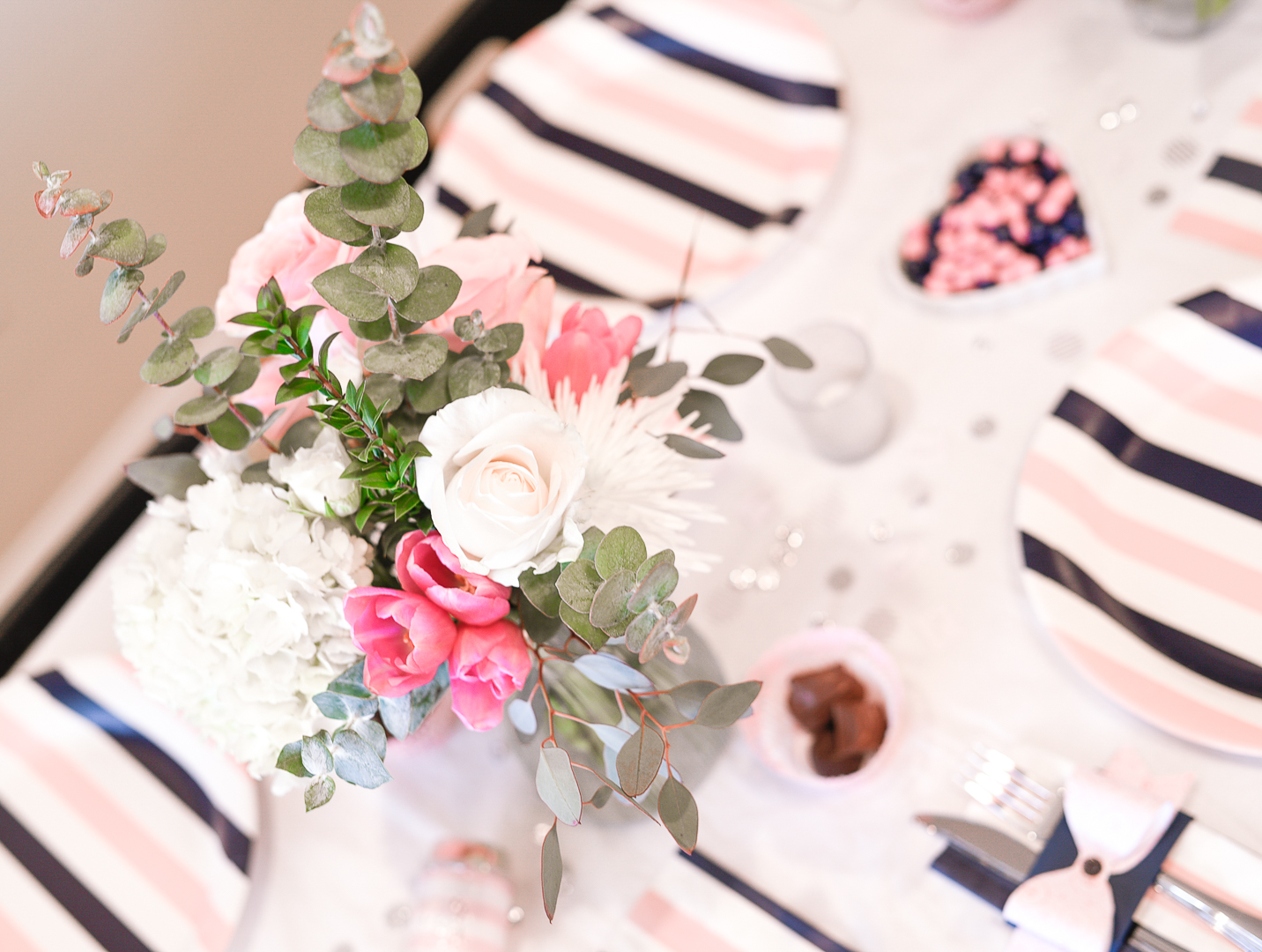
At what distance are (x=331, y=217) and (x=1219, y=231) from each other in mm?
768

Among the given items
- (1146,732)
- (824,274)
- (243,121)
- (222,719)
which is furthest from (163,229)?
(1146,732)

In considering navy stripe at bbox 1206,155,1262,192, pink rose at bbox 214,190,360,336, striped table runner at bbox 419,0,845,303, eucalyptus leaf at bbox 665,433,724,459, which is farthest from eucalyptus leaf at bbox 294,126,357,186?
navy stripe at bbox 1206,155,1262,192

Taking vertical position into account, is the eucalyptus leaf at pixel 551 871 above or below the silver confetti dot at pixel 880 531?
below

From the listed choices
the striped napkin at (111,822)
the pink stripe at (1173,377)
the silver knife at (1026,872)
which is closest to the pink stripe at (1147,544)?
the pink stripe at (1173,377)

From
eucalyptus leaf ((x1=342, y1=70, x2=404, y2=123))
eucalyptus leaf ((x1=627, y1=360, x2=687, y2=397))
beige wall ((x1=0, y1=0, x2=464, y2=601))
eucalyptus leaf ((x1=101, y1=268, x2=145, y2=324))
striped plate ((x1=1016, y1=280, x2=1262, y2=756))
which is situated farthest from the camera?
beige wall ((x1=0, y1=0, x2=464, y2=601))

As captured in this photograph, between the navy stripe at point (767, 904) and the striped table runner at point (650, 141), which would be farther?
the striped table runner at point (650, 141)

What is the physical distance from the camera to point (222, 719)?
55 cm

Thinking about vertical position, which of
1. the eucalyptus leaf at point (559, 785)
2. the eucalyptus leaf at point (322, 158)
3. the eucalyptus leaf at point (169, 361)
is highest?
the eucalyptus leaf at point (322, 158)

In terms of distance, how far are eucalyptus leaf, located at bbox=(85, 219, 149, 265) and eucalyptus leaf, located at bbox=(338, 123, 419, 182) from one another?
0.14 m

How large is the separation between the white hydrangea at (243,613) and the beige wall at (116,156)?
75 cm

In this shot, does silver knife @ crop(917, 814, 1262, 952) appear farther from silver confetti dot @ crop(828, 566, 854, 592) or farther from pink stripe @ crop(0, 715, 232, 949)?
pink stripe @ crop(0, 715, 232, 949)

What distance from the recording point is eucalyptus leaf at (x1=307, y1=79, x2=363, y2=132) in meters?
0.37

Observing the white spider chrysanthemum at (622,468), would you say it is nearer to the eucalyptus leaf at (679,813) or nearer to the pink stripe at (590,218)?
the eucalyptus leaf at (679,813)

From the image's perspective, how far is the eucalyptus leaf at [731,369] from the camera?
2.08 ft
